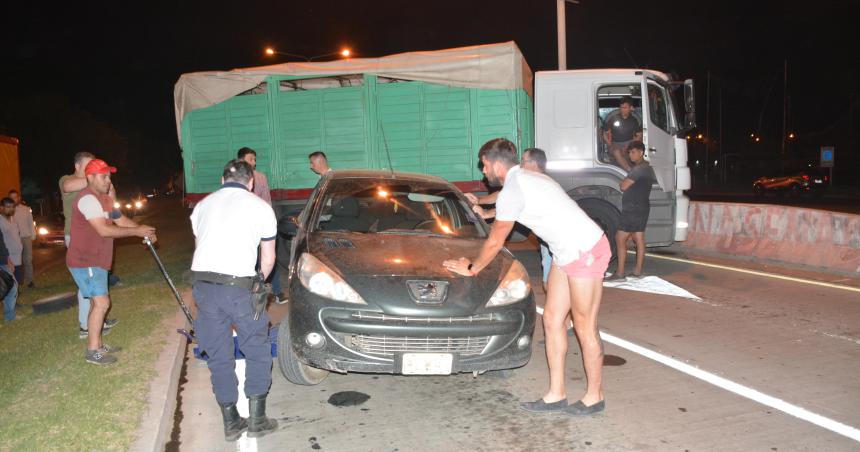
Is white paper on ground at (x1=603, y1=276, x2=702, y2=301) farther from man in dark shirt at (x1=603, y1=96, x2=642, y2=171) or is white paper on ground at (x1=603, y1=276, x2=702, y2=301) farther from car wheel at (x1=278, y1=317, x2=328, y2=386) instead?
car wheel at (x1=278, y1=317, x2=328, y2=386)

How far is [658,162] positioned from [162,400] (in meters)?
7.37

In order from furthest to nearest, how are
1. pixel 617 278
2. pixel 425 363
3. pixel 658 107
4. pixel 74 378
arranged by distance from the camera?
pixel 658 107 → pixel 617 278 → pixel 74 378 → pixel 425 363

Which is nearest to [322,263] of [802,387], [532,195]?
[532,195]

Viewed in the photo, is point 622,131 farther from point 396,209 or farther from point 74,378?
point 74,378

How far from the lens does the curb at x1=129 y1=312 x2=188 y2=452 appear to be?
398cm

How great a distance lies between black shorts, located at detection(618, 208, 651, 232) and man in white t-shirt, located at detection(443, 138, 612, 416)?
186 inches

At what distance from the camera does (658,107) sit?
31.7ft

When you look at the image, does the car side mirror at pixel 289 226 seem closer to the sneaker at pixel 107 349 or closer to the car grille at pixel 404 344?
the car grille at pixel 404 344

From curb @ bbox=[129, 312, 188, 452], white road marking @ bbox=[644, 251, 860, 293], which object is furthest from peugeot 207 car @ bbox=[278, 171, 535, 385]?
white road marking @ bbox=[644, 251, 860, 293]

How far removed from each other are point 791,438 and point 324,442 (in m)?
2.80

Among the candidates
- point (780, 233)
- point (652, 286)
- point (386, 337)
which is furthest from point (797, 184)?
point (386, 337)

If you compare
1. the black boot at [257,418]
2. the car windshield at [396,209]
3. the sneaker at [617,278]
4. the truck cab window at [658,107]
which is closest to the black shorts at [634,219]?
the sneaker at [617,278]

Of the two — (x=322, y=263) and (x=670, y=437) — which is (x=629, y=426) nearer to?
(x=670, y=437)

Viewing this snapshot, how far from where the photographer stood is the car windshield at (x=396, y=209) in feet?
19.2
